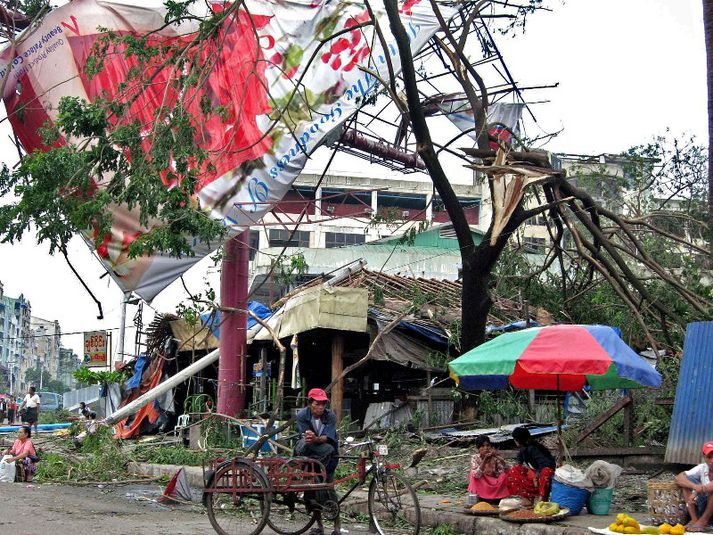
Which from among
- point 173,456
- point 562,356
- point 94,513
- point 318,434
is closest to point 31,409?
point 173,456

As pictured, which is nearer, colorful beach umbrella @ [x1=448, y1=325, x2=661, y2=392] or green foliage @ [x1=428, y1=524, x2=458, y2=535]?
colorful beach umbrella @ [x1=448, y1=325, x2=661, y2=392]

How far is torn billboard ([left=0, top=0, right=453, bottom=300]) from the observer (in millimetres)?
15211

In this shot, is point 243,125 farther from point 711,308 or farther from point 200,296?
point 711,308

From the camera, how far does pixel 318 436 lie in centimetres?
905

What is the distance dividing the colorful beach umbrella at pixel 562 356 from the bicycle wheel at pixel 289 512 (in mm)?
2351

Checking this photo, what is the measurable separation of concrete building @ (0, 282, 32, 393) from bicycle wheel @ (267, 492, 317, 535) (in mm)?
106348

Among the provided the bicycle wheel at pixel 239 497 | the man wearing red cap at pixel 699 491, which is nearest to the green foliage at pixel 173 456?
the bicycle wheel at pixel 239 497

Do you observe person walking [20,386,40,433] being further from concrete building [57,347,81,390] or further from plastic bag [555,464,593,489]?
concrete building [57,347,81,390]

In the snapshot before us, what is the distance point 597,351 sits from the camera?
9305mm

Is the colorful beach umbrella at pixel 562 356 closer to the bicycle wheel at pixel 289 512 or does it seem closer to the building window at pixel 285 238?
the bicycle wheel at pixel 289 512

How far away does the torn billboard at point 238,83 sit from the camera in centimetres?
1521

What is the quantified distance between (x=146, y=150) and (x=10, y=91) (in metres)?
5.16

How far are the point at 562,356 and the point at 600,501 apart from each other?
1786mm

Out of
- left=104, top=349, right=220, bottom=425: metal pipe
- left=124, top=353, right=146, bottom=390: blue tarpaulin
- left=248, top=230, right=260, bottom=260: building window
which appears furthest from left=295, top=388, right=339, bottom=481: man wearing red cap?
left=124, top=353, right=146, bottom=390: blue tarpaulin
